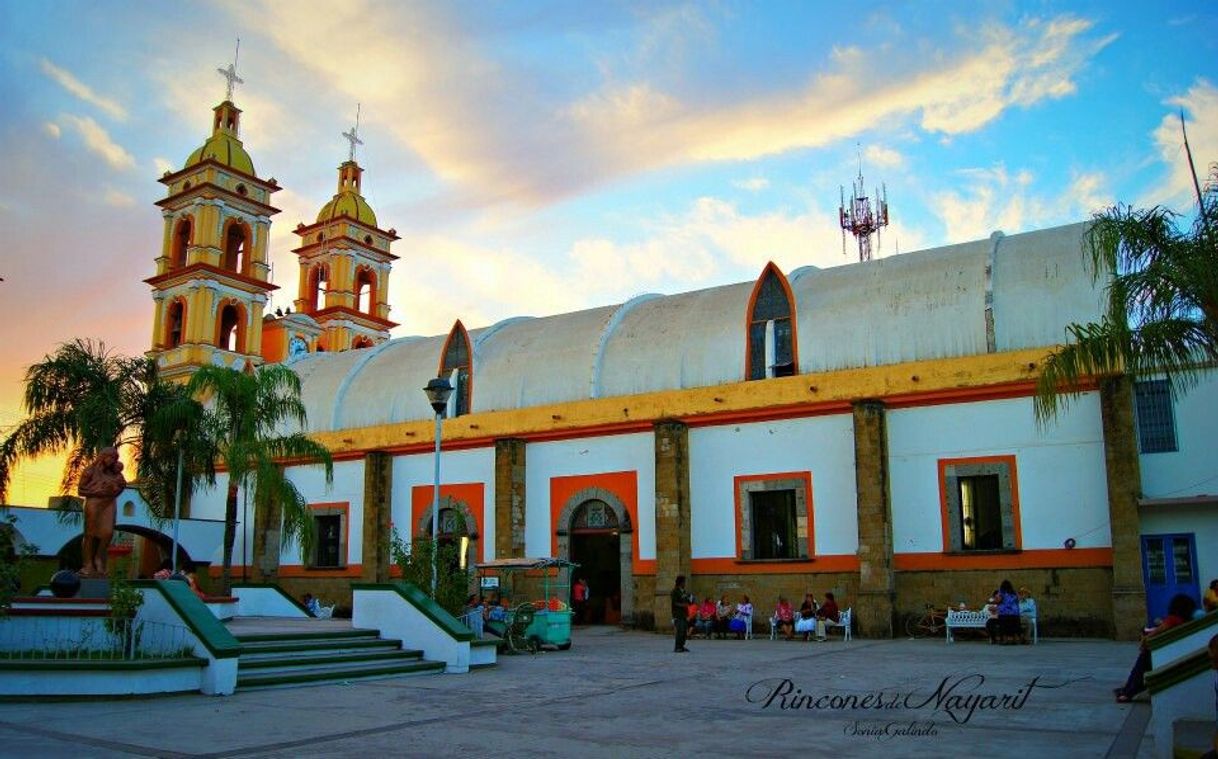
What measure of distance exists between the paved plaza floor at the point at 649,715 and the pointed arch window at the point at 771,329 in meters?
9.73

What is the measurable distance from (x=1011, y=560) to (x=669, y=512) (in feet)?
25.1

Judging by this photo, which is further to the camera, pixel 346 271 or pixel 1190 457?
pixel 346 271

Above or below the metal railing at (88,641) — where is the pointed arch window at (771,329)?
above

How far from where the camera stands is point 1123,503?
19578 millimetres

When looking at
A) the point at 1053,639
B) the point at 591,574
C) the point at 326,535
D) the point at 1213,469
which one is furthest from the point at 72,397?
the point at 1213,469

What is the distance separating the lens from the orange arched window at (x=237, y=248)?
49934mm

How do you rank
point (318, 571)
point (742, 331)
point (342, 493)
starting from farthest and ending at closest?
point (342, 493), point (318, 571), point (742, 331)

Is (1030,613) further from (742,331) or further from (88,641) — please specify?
(88,641)

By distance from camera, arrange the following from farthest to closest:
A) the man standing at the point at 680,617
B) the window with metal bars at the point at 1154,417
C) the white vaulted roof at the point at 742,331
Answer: the white vaulted roof at the point at 742,331
the window with metal bars at the point at 1154,417
the man standing at the point at 680,617

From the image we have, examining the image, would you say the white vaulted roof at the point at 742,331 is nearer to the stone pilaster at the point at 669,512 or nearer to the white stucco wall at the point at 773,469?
the white stucco wall at the point at 773,469

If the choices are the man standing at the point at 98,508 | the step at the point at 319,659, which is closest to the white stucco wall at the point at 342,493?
the step at the point at 319,659

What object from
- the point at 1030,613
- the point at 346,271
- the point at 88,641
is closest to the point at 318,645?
the point at 88,641

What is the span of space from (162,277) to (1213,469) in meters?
44.2

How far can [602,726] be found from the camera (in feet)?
33.2
